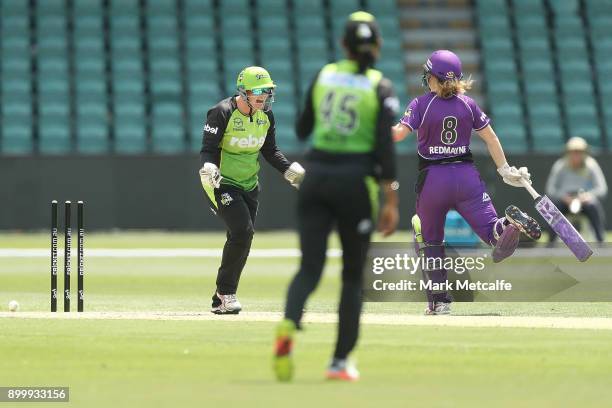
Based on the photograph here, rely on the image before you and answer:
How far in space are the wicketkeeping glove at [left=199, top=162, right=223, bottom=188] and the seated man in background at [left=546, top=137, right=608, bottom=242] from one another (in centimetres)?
1000

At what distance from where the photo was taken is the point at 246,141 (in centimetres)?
1152

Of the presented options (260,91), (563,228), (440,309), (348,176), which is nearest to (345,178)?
(348,176)

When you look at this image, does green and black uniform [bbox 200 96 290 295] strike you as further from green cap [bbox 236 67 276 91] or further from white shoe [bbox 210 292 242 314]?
green cap [bbox 236 67 276 91]

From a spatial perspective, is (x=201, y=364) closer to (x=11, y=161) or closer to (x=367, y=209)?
(x=367, y=209)

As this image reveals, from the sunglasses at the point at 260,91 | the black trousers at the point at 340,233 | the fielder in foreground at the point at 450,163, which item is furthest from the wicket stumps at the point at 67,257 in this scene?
the black trousers at the point at 340,233

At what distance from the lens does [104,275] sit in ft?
57.5

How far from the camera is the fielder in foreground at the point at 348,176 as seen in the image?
7332 millimetres

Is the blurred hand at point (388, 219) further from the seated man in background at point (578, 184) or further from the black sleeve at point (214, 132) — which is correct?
the seated man in background at point (578, 184)

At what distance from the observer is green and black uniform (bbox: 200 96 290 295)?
1138 centimetres

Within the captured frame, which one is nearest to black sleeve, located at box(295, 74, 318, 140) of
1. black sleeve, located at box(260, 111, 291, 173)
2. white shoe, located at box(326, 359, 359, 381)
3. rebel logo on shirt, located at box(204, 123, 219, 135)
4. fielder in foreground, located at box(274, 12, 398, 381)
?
fielder in foreground, located at box(274, 12, 398, 381)

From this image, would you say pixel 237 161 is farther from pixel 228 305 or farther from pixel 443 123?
pixel 443 123

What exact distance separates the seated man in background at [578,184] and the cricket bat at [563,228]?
8034mm

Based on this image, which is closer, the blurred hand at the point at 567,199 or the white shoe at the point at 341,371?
the white shoe at the point at 341,371

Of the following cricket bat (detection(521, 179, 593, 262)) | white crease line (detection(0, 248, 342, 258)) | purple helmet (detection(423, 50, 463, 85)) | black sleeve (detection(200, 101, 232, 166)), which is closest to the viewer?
purple helmet (detection(423, 50, 463, 85))
